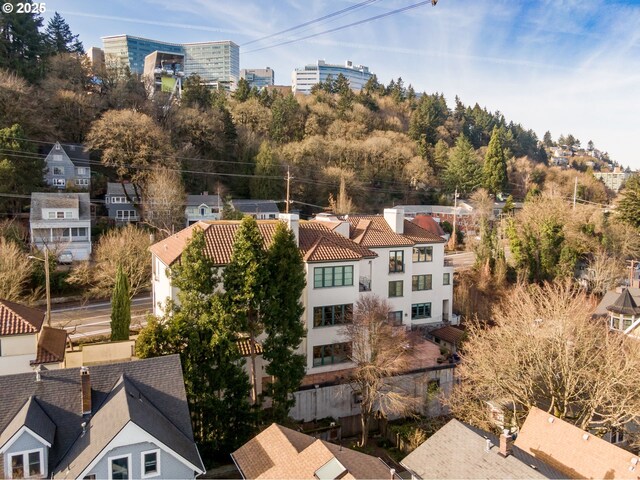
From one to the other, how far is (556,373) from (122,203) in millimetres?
46868

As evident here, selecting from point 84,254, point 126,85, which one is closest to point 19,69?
point 126,85

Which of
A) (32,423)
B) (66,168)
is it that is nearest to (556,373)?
(32,423)

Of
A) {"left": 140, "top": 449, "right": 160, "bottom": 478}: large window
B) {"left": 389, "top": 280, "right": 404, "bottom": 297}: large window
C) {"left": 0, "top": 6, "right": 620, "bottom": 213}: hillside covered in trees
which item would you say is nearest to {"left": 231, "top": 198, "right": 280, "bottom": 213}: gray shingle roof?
{"left": 0, "top": 6, "right": 620, "bottom": 213}: hillside covered in trees

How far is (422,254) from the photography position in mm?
32188

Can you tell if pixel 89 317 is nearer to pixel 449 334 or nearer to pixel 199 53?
pixel 449 334

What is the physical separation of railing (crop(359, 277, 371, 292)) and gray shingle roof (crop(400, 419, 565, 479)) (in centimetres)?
1229

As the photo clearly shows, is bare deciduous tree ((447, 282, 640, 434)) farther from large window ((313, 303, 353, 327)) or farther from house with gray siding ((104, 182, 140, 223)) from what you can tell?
house with gray siding ((104, 182, 140, 223))

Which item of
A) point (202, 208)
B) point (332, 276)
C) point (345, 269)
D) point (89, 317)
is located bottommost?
point (89, 317)

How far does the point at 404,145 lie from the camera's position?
77562mm

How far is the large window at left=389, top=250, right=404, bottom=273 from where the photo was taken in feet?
98.1

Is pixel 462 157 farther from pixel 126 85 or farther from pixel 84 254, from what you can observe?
pixel 84 254

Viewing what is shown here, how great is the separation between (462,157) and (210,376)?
69098 mm

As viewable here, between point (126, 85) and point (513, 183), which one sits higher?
point (126, 85)

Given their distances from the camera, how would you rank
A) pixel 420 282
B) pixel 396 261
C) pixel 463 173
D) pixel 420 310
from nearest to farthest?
pixel 396 261
pixel 420 282
pixel 420 310
pixel 463 173
